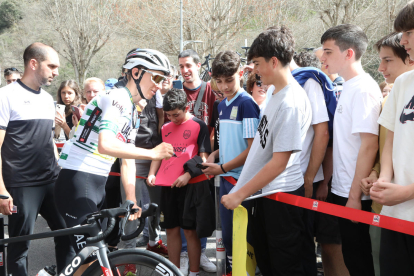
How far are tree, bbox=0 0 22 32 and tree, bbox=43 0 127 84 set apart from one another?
1266 cm

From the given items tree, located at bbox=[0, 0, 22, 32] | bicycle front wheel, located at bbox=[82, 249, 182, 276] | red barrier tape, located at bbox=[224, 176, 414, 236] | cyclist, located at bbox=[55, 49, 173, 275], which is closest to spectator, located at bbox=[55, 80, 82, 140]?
cyclist, located at bbox=[55, 49, 173, 275]

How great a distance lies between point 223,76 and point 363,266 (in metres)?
1.97

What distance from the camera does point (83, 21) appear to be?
29.7m

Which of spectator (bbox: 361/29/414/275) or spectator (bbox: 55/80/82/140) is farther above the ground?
spectator (bbox: 55/80/82/140)

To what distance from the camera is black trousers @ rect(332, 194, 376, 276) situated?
254 cm

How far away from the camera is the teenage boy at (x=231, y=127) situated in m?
3.36

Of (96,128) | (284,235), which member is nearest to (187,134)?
(96,128)

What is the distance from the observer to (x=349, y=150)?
2.65m

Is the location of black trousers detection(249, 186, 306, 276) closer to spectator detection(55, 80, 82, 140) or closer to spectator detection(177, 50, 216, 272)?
spectator detection(177, 50, 216, 272)

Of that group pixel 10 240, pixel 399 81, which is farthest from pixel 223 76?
pixel 10 240

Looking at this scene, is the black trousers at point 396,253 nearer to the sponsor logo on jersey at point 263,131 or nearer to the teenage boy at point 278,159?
the teenage boy at point 278,159

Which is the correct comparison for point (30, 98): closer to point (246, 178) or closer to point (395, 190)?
point (246, 178)

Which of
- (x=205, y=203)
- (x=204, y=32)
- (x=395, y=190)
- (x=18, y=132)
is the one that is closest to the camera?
(x=395, y=190)

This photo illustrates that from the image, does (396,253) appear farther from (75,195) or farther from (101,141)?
(75,195)
